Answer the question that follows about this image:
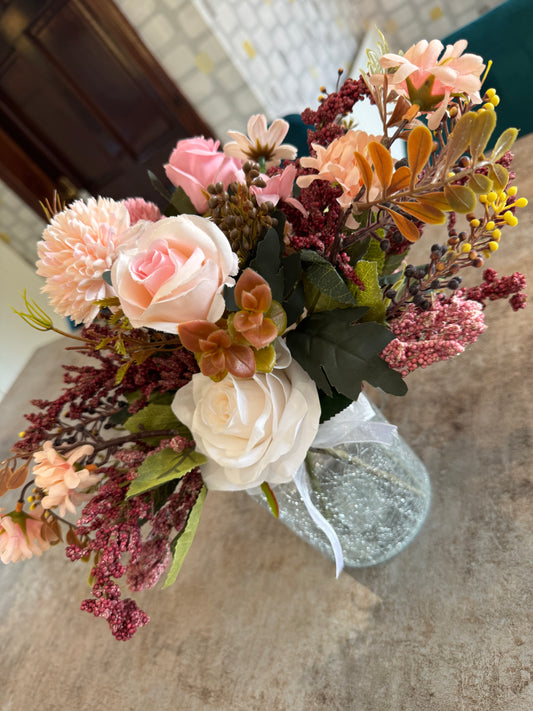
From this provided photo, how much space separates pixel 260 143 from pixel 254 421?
0.30 m

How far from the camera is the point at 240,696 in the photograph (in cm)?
62

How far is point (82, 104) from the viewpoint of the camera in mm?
2826

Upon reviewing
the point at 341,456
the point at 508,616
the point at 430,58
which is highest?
the point at 430,58

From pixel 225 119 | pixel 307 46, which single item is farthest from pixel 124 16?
pixel 307 46

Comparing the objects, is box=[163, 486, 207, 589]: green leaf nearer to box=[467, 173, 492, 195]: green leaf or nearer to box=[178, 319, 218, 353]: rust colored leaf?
box=[178, 319, 218, 353]: rust colored leaf

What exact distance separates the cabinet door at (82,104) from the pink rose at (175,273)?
2627 mm

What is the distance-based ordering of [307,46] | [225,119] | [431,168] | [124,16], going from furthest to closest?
[307,46] → [225,119] → [124,16] → [431,168]

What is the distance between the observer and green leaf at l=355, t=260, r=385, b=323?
15.6 inches

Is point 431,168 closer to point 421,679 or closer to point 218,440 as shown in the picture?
point 218,440

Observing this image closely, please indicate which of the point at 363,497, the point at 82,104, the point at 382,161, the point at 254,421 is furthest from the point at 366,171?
the point at 82,104

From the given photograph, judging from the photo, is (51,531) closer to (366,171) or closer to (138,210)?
(138,210)

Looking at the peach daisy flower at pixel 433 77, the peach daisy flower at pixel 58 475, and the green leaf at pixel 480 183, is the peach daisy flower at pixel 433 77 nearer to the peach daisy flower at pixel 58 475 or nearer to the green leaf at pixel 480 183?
the green leaf at pixel 480 183

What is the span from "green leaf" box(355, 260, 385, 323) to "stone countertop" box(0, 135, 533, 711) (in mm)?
367

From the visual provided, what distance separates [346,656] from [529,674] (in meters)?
0.22
